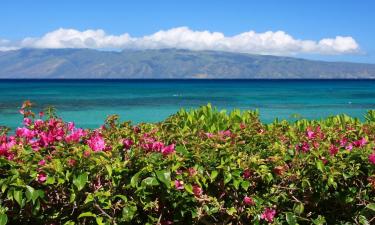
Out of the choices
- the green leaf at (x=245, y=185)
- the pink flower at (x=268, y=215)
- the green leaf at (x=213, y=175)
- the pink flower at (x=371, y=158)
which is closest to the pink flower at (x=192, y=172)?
the green leaf at (x=213, y=175)

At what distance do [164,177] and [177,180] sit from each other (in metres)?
0.18

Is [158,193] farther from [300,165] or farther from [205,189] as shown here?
[300,165]

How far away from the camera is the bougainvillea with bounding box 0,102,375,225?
333cm

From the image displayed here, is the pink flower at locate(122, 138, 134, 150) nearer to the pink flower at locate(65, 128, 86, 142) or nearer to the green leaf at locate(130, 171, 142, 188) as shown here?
the pink flower at locate(65, 128, 86, 142)

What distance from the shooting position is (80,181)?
3.25 m

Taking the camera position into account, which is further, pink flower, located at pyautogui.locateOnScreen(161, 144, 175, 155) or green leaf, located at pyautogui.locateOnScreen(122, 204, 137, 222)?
pink flower, located at pyautogui.locateOnScreen(161, 144, 175, 155)

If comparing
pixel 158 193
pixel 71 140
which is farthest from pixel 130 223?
pixel 71 140

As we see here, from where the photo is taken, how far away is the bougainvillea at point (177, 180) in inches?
131

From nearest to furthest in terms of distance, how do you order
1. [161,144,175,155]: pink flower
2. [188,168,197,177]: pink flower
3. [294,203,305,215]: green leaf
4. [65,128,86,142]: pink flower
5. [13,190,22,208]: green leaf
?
[13,190,22,208]: green leaf → [188,168,197,177]: pink flower → [161,144,175,155]: pink flower → [294,203,305,215]: green leaf → [65,128,86,142]: pink flower

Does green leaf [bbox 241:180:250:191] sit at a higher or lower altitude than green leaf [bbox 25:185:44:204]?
lower

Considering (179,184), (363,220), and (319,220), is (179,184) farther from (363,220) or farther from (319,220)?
(363,220)

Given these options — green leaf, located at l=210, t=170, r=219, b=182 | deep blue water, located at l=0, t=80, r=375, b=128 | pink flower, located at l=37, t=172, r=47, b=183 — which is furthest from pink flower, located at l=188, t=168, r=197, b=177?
deep blue water, located at l=0, t=80, r=375, b=128

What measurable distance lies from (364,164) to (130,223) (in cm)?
173

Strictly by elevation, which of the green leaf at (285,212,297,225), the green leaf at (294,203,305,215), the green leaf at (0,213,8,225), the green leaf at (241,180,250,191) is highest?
the green leaf at (241,180,250,191)
